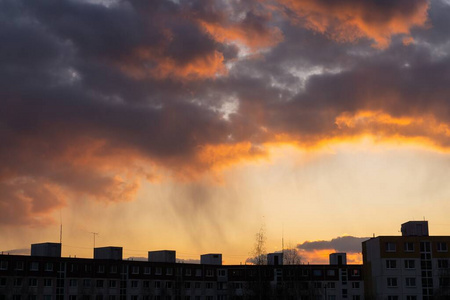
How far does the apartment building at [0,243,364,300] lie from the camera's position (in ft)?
447

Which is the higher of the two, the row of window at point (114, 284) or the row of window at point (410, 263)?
the row of window at point (410, 263)

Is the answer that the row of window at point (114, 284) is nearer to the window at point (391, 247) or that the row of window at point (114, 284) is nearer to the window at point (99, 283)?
the window at point (99, 283)

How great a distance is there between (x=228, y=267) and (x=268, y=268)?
35.4ft

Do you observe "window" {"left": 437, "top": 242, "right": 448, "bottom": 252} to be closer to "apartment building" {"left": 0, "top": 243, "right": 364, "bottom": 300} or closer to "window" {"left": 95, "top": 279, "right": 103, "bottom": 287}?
"apartment building" {"left": 0, "top": 243, "right": 364, "bottom": 300}

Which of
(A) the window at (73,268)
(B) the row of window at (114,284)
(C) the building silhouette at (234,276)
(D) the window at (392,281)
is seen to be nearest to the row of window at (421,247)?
(C) the building silhouette at (234,276)

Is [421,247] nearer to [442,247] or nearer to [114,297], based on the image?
[442,247]

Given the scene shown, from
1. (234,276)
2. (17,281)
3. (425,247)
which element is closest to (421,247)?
(425,247)

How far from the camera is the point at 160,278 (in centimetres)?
15975

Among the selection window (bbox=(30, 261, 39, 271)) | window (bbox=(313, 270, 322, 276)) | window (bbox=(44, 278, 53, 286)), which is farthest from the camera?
window (bbox=(313, 270, 322, 276))

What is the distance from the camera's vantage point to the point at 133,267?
155375 mm

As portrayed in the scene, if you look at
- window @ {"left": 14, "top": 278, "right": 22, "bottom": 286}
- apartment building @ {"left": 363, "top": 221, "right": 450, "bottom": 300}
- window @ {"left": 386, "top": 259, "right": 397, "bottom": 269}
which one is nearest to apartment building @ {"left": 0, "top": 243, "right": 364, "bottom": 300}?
window @ {"left": 14, "top": 278, "right": 22, "bottom": 286}

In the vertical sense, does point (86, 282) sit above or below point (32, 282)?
above

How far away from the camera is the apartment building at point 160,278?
136 meters

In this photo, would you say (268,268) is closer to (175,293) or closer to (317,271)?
(317,271)
